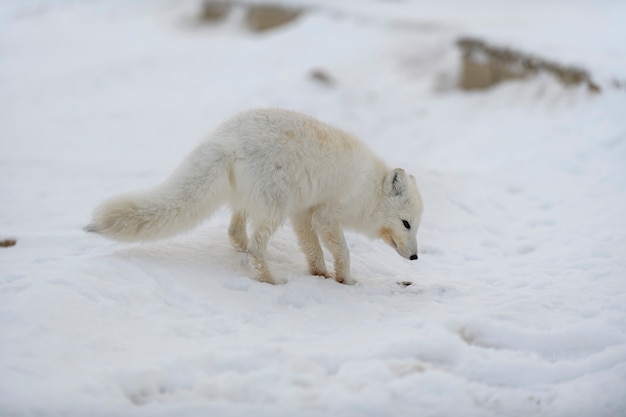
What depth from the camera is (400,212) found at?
502 centimetres

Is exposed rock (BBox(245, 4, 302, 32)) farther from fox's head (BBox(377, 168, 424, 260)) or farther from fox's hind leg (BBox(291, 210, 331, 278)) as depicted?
fox's hind leg (BBox(291, 210, 331, 278))

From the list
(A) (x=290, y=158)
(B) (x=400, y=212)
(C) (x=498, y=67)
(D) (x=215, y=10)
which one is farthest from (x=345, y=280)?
(D) (x=215, y=10)

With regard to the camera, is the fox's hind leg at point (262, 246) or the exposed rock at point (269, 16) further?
the exposed rock at point (269, 16)

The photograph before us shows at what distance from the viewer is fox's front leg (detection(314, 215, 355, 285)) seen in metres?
4.86

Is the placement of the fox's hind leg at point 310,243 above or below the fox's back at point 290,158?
below

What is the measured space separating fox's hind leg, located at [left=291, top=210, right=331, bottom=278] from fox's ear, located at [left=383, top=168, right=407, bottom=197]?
648mm

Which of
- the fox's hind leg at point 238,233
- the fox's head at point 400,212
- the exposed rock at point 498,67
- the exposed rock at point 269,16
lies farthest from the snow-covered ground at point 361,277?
the exposed rock at point 269,16

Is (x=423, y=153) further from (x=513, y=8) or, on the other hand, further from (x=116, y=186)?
(x=513, y=8)

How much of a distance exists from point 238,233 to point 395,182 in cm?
127

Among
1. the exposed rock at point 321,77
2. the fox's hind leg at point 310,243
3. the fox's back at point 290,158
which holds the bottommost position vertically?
the exposed rock at point 321,77

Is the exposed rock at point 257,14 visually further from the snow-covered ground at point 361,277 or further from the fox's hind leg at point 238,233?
the fox's hind leg at point 238,233

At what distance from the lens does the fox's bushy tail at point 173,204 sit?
4148mm

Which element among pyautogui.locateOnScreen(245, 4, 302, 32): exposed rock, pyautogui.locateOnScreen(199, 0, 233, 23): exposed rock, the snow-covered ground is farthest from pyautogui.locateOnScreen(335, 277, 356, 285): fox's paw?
pyautogui.locateOnScreen(199, 0, 233, 23): exposed rock

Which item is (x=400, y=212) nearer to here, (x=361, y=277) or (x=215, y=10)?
(x=361, y=277)
